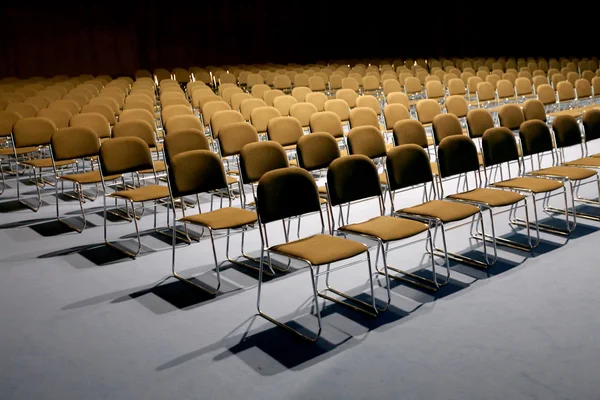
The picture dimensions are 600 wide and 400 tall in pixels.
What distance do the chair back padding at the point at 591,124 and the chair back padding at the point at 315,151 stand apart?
3.06m

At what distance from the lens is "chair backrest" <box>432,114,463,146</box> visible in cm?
671

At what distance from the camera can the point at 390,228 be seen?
174 inches

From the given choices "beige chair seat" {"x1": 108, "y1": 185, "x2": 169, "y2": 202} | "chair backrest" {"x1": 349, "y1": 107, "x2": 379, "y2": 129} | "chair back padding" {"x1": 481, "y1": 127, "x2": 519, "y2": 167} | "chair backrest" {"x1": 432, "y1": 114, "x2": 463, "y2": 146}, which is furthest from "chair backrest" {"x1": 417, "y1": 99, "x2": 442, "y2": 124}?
"beige chair seat" {"x1": 108, "y1": 185, "x2": 169, "y2": 202}

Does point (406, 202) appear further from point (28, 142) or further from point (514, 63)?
point (514, 63)

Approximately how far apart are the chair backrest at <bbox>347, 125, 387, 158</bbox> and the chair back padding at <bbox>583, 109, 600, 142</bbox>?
2.50m

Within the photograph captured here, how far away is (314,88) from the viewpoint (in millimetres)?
13258

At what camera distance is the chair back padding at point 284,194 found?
4320 millimetres

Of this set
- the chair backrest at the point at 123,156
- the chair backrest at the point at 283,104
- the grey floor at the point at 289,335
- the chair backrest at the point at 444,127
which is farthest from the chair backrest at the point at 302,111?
the grey floor at the point at 289,335

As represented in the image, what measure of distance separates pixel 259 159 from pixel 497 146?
7.50 ft

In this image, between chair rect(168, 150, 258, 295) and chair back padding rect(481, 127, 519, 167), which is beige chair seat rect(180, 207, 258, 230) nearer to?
chair rect(168, 150, 258, 295)

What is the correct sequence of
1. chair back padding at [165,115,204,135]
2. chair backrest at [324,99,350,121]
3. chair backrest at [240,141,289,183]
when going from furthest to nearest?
chair backrest at [324,99,350,121] < chair back padding at [165,115,204,135] < chair backrest at [240,141,289,183]

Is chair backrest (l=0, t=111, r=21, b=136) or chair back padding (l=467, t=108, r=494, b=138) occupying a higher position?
chair backrest (l=0, t=111, r=21, b=136)

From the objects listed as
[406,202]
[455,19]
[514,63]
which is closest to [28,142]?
[406,202]

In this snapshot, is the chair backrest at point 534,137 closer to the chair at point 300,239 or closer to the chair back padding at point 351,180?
the chair back padding at point 351,180
